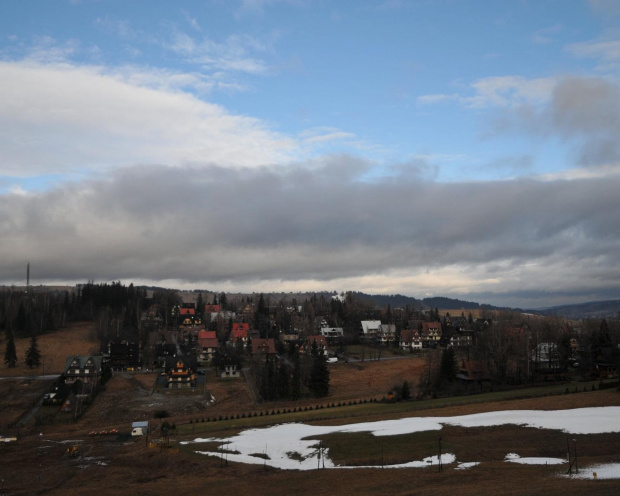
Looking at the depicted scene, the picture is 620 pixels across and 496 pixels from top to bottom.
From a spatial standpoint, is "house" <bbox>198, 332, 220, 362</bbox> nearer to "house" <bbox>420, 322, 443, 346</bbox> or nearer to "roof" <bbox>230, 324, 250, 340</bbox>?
"roof" <bbox>230, 324, 250, 340</bbox>

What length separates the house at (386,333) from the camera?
136863 millimetres

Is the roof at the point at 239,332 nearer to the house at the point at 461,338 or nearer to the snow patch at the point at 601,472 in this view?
the house at the point at 461,338

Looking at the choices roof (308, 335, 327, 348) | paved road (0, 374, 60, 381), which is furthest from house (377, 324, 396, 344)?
paved road (0, 374, 60, 381)

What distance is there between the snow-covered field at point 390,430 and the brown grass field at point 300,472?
1.48 meters

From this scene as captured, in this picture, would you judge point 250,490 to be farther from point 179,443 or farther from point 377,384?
point 377,384

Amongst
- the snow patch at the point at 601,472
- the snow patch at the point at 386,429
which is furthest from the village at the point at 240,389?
the snow patch at the point at 601,472

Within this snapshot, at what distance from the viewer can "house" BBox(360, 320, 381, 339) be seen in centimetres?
14074

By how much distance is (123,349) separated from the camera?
344 feet

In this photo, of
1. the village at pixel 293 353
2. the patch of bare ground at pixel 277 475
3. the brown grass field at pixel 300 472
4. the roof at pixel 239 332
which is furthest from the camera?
the roof at pixel 239 332

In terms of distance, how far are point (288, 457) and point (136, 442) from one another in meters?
21.4

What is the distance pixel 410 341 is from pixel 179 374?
61.5 meters

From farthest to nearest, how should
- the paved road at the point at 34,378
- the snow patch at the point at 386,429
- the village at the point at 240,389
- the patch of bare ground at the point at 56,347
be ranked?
the patch of bare ground at the point at 56,347, the paved road at the point at 34,378, the village at the point at 240,389, the snow patch at the point at 386,429

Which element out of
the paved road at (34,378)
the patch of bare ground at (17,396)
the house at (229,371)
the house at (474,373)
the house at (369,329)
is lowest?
the patch of bare ground at (17,396)

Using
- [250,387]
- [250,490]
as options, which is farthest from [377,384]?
[250,490]
